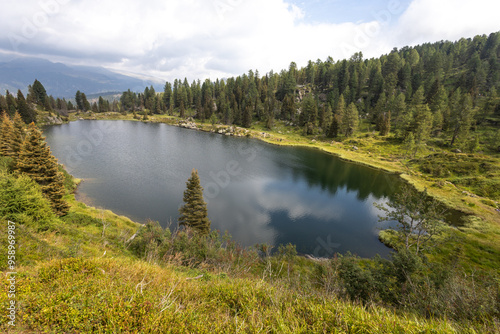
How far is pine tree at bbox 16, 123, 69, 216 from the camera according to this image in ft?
73.9

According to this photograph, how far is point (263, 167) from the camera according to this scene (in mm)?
61156

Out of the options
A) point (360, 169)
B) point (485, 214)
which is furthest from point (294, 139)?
point (485, 214)

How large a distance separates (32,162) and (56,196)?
15.1 feet

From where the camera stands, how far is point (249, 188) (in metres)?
45.6

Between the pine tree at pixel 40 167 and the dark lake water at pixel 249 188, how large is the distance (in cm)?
993

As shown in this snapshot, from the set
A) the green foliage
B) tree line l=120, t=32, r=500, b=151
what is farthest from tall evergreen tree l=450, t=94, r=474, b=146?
the green foliage

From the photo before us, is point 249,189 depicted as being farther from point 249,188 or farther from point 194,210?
point 194,210

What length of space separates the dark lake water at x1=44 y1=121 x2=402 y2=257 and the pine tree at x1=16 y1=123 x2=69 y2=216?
9.93m

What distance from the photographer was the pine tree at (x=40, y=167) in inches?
886

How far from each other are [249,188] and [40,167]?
1318 inches

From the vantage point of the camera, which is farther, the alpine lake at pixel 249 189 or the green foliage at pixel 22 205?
the alpine lake at pixel 249 189

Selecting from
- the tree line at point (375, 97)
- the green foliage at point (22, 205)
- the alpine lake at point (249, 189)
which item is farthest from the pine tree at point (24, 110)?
the green foliage at point (22, 205)

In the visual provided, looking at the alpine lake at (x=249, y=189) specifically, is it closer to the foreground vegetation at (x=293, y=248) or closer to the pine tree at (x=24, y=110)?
the foreground vegetation at (x=293, y=248)

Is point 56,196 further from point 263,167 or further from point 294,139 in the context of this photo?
point 294,139
